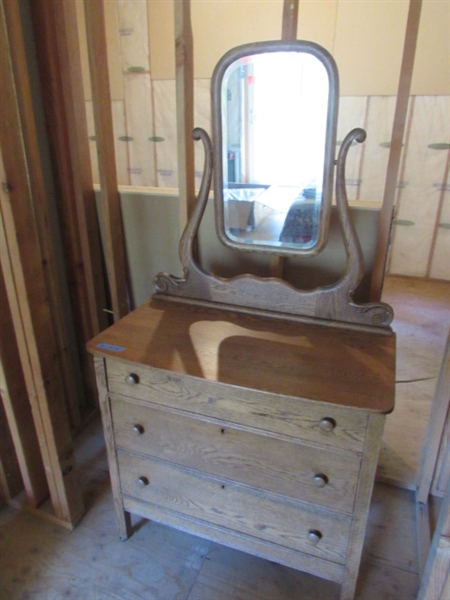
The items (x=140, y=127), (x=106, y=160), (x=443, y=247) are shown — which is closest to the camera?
(x=106, y=160)

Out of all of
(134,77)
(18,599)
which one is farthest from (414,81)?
(18,599)

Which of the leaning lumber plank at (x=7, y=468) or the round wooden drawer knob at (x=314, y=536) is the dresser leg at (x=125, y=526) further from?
the round wooden drawer knob at (x=314, y=536)

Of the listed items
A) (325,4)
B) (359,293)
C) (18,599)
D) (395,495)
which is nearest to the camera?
(18,599)

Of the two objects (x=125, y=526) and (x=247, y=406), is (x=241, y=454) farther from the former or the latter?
(x=125, y=526)

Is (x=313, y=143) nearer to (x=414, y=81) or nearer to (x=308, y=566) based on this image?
(x=308, y=566)

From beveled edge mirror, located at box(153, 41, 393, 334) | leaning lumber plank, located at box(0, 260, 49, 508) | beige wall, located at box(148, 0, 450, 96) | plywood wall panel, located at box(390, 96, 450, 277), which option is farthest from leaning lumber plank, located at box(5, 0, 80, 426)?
plywood wall panel, located at box(390, 96, 450, 277)

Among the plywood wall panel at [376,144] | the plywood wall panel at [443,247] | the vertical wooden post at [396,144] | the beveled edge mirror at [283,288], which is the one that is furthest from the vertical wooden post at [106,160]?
the plywood wall panel at [443,247]

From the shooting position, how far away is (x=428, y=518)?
1590 millimetres

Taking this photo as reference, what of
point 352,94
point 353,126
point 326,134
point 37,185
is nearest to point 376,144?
point 353,126

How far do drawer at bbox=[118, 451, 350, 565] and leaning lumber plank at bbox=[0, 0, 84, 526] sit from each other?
0.88 feet

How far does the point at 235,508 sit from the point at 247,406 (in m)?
0.39

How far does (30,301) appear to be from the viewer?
1312 mm

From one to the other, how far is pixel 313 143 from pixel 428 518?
1440mm

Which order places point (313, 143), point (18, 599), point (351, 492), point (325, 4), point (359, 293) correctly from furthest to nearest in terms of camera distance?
point (325, 4) < point (359, 293) < point (18, 599) < point (313, 143) < point (351, 492)
